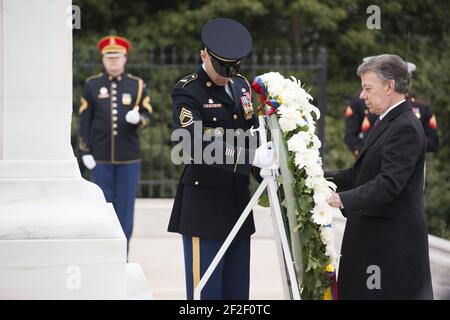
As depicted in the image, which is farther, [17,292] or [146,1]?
[146,1]

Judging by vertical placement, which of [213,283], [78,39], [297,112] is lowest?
[213,283]

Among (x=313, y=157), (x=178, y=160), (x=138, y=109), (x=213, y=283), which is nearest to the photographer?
(x=313, y=157)

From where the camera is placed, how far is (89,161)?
8898 millimetres

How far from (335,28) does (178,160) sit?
8.72 meters

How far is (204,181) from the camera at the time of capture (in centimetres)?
522

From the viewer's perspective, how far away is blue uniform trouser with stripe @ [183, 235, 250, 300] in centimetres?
521

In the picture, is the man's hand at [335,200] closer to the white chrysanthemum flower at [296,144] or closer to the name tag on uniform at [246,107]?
the white chrysanthemum flower at [296,144]

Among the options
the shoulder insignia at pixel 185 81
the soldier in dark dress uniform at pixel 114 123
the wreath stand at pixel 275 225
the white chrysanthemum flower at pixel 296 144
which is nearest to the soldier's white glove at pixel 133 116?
the soldier in dark dress uniform at pixel 114 123

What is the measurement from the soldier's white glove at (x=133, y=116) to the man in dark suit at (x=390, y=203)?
422 cm

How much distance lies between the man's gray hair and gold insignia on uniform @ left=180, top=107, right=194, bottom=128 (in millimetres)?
896

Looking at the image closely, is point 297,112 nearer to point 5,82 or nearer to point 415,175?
point 415,175

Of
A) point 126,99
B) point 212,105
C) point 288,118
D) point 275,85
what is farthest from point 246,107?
point 126,99
